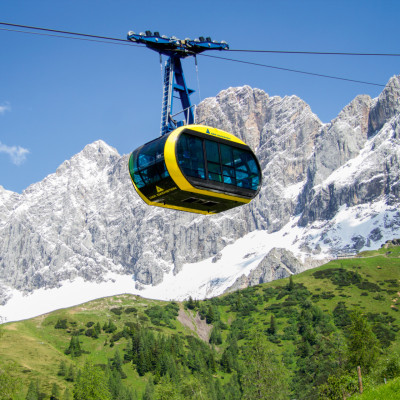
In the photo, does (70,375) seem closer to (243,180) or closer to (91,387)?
(91,387)

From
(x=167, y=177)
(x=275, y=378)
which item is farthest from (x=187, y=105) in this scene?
(x=275, y=378)

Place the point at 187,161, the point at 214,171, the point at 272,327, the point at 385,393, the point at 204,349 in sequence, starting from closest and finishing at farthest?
1. the point at 385,393
2. the point at 187,161
3. the point at 214,171
4. the point at 204,349
5. the point at 272,327

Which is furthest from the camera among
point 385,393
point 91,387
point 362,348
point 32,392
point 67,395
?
point 67,395

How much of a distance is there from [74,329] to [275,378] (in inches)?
4220

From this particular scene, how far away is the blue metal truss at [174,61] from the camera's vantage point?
3359 centimetres

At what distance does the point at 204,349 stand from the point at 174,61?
441ft

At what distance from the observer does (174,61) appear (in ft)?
118

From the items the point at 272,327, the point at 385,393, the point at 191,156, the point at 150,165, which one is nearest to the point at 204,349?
the point at 272,327

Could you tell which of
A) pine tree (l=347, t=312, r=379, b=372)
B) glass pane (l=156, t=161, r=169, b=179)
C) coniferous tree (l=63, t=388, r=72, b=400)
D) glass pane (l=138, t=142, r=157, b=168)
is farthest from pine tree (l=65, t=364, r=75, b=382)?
glass pane (l=156, t=161, r=169, b=179)

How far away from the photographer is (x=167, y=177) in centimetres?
3112

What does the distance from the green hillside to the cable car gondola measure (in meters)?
33.1

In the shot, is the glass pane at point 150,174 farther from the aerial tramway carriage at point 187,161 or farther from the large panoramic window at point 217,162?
the large panoramic window at point 217,162

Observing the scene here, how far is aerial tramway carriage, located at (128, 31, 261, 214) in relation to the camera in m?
31.0

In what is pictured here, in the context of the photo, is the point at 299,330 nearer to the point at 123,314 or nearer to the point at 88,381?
the point at 123,314
